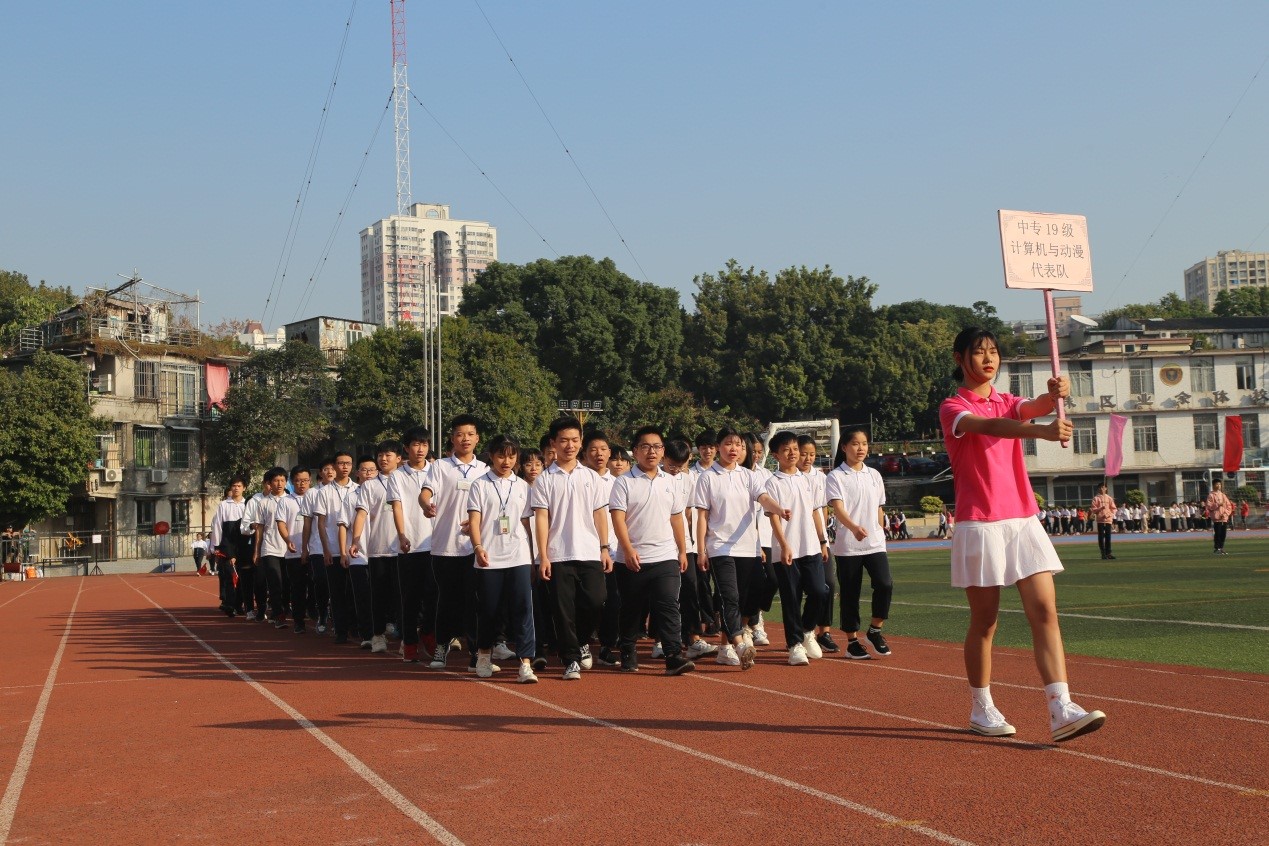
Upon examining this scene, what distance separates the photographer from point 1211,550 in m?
28.1

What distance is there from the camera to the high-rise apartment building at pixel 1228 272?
143 metres

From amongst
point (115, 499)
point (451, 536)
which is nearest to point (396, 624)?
point (451, 536)

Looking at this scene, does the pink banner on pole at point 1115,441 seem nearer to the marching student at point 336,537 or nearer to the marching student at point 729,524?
the marching student at point 336,537

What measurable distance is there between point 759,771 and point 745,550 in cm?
435

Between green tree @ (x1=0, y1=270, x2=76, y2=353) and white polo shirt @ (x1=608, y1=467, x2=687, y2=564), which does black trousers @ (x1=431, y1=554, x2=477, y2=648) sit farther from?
green tree @ (x1=0, y1=270, x2=76, y2=353)

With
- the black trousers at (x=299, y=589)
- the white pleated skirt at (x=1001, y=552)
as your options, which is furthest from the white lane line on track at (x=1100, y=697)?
the black trousers at (x=299, y=589)

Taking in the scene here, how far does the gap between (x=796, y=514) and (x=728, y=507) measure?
62 cm

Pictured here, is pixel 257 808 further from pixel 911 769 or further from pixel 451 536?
pixel 451 536

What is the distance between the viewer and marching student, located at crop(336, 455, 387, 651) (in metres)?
12.0

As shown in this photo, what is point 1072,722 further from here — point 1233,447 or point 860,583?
point 1233,447

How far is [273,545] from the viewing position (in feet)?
50.4

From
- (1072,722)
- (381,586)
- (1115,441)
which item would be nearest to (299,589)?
(381,586)

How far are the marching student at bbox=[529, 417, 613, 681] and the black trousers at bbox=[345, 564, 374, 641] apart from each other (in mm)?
3418

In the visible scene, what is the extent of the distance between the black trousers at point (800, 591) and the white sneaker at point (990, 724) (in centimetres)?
352
